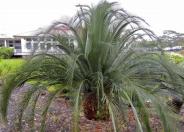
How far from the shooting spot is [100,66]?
570 cm

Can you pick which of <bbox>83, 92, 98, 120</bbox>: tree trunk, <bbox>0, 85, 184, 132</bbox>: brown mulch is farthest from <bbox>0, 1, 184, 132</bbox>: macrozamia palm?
<bbox>0, 85, 184, 132</bbox>: brown mulch

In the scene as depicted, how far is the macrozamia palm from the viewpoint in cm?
539

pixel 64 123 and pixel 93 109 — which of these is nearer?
pixel 93 109

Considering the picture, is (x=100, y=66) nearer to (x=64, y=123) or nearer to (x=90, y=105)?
(x=90, y=105)

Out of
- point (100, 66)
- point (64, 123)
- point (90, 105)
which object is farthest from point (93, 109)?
point (100, 66)

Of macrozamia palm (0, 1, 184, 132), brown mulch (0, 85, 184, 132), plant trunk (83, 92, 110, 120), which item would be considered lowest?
brown mulch (0, 85, 184, 132)

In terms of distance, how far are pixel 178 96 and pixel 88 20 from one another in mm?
1877

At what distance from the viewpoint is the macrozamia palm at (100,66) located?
17.7ft

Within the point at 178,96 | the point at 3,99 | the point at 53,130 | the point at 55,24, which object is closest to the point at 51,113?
the point at 53,130

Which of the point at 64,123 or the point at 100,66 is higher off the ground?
the point at 100,66

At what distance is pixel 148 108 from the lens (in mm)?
5031

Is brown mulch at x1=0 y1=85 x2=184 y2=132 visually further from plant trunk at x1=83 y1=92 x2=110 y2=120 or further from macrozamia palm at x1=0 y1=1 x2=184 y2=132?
macrozamia palm at x1=0 y1=1 x2=184 y2=132

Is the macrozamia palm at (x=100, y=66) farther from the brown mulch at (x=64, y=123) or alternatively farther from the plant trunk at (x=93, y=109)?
the brown mulch at (x=64, y=123)

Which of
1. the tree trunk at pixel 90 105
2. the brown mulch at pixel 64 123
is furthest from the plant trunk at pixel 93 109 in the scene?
the brown mulch at pixel 64 123
